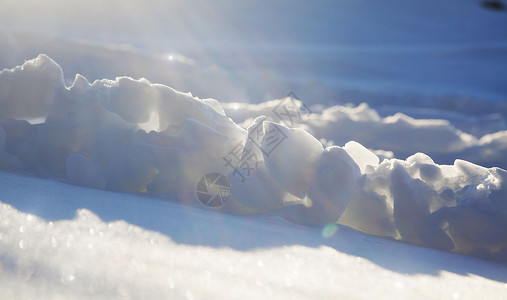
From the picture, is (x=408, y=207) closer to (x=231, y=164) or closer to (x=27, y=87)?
(x=231, y=164)

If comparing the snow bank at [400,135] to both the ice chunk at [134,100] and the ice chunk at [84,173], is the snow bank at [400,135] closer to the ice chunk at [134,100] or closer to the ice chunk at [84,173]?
the ice chunk at [134,100]

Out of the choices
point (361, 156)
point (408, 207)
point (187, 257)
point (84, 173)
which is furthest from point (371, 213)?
point (84, 173)

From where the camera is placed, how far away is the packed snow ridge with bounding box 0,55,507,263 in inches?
47.5

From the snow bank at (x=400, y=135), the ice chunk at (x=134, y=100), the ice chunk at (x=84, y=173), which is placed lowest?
the snow bank at (x=400, y=135)

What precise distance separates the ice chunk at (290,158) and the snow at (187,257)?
94mm

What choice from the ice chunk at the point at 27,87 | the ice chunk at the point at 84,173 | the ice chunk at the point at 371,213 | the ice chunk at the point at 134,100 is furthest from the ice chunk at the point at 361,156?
the ice chunk at the point at 27,87

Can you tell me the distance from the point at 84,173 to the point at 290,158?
466 millimetres

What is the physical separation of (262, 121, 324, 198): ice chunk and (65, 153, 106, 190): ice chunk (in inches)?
15.0

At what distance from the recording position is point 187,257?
870 millimetres

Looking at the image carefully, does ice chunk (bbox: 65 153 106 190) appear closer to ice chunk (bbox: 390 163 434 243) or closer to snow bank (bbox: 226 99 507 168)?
ice chunk (bbox: 390 163 434 243)

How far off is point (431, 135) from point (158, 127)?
1.89 m

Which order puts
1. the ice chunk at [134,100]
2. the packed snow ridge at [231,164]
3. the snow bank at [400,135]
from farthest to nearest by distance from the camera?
the snow bank at [400,135] < the ice chunk at [134,100] < the packed snow ridge at [231,164]

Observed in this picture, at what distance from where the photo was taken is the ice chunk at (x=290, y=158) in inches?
49.0

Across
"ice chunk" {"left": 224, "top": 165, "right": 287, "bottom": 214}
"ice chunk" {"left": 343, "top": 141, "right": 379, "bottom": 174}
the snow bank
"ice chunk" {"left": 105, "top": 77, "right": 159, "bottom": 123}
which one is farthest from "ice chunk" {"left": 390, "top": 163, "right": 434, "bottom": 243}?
the snow bank
